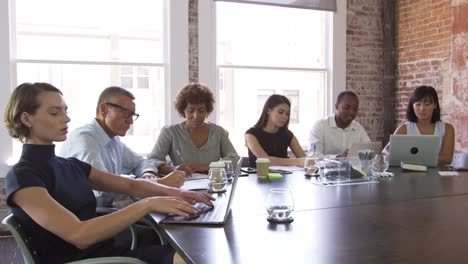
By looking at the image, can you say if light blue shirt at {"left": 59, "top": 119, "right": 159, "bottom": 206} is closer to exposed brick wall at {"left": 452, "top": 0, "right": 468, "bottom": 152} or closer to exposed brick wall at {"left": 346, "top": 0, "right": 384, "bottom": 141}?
exposed brick wall at {"left": 452, "top": 0, "right": 468, "bottom": 152}

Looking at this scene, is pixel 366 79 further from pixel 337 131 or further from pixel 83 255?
pixel 83 255

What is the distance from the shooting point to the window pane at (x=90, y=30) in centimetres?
444

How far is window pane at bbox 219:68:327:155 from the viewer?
518cm

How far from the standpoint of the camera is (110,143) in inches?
104

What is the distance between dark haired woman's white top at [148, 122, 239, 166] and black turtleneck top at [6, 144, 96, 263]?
4.78ft

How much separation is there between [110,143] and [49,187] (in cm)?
102

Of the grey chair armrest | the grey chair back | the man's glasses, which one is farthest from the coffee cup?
the grey chair back

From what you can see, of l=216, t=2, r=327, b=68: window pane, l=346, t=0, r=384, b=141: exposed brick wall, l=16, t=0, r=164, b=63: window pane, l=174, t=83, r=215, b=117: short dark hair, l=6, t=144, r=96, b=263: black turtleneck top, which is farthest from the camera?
l=346, t=0, r=384, b=141: exposed brick wall

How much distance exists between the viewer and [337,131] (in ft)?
13.8

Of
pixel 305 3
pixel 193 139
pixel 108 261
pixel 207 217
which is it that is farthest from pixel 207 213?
pixel 305 3

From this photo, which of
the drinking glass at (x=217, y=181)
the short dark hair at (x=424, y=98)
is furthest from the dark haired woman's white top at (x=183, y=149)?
the short dark hair at (x=424, y=98)

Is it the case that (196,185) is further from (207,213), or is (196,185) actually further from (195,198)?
(207,213)

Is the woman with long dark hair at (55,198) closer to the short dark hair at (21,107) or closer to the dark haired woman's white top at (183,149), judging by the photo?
the short dark hair at (21,107)

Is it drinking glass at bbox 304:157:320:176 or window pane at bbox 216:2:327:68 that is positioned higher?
window pane at bbox 216:2:327:68
